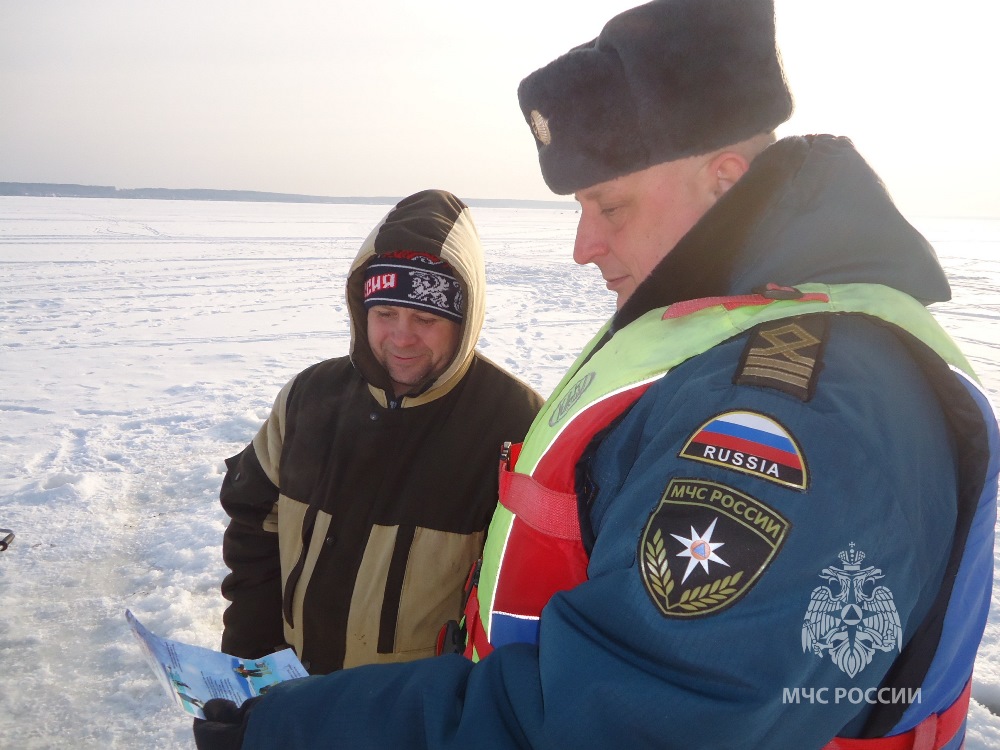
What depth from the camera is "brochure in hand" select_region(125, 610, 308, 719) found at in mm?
1265

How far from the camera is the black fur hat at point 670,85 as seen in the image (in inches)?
45.4

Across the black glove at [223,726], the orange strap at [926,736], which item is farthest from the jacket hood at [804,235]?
the black glove at [223,726]

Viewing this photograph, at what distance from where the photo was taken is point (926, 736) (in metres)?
0.95

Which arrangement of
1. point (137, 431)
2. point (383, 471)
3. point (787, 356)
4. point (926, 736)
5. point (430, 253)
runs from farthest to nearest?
point (137, 431) → point (430, 253) → point (383, 471) → point (926, 736) → point (787, 356)

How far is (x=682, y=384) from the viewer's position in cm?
90

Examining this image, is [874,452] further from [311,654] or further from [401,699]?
[311,654]

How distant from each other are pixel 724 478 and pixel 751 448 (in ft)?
0.15

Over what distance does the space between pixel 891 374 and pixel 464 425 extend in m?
1.34

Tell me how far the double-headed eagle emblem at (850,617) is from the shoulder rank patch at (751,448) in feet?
0.34

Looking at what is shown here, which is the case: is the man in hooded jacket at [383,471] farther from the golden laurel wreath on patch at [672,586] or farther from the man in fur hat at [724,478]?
the golden laurel wreath on patch at [672,586]

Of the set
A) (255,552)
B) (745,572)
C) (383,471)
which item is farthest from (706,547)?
(255,552)

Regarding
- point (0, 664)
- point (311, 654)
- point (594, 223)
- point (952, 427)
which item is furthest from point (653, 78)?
point (0, 664)

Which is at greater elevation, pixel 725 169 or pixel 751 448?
pixel 725 169

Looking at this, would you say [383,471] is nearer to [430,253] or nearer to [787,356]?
[430,253]
